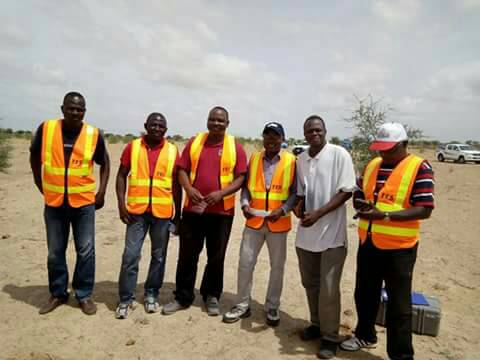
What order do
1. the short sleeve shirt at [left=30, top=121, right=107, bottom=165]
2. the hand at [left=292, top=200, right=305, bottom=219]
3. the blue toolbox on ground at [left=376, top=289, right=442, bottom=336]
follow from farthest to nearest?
the short sleeve shirt at [left=30, top=121, right=107, bottom=165] < the blue toolbox on ground at [left=376, top=289, right=442, bottom=336] < the hand at [left=292, top=200, right=305, bottom=219]

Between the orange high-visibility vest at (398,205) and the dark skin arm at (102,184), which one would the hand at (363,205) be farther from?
the dark skin arm at (102,184)

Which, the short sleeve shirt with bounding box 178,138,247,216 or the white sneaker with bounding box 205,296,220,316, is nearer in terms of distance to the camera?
the short sleeve shirt with bounding box 178,138,247,216

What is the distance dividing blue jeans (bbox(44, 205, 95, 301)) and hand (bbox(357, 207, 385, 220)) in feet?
9.77

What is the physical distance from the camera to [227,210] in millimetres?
4047

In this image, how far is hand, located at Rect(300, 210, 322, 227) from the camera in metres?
3.38

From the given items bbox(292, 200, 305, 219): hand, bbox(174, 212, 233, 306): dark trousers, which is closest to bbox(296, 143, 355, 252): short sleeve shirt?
bbox(292, 200, 305, 219): hand

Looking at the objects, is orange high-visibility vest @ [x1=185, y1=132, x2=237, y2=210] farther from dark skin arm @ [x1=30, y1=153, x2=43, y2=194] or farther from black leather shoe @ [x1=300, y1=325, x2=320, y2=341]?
dark skin arm @ [x1=30, y1=153, x2=43, y2=194]

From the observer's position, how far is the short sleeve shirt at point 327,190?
3.40m

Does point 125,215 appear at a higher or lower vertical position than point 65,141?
lower

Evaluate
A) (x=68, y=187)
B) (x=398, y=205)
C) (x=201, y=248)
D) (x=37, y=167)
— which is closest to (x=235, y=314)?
(x=201, y=248)

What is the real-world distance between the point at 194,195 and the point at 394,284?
7.12 ft

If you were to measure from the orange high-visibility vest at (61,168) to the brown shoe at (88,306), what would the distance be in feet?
3.80

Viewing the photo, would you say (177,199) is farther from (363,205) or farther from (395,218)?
(395,218)

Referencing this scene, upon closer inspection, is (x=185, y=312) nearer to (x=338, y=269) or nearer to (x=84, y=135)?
(x=338, y=269)
